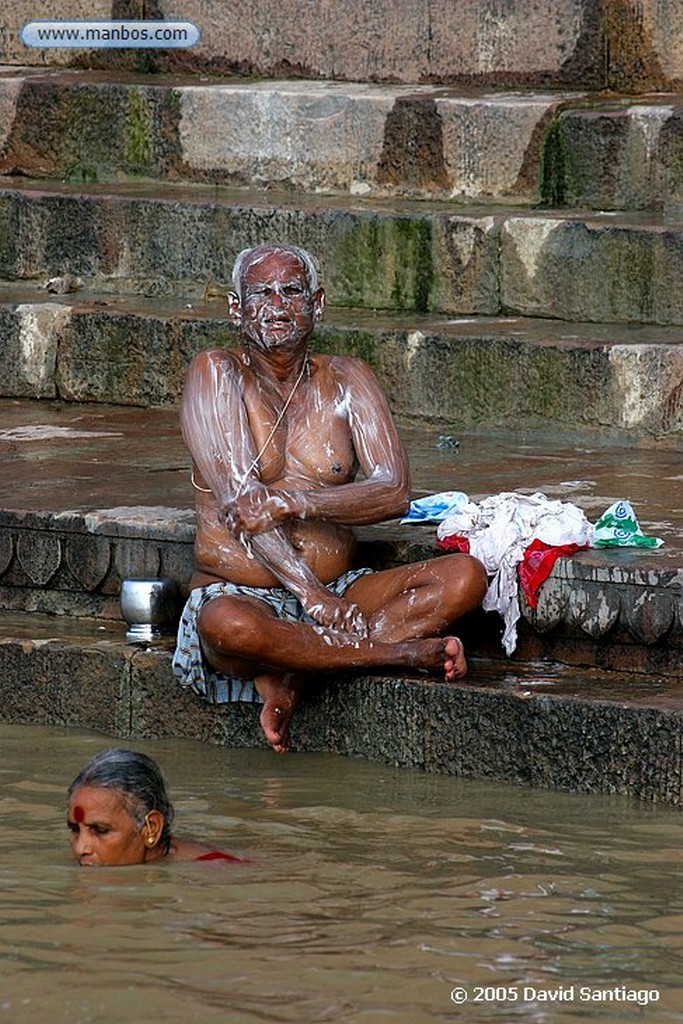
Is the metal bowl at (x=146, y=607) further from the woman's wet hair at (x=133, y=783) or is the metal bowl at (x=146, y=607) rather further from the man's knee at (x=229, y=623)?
the woman's wet hair at (x=133, y=783)

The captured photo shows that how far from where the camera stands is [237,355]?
680 cm

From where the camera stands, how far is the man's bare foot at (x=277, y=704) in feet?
21.2

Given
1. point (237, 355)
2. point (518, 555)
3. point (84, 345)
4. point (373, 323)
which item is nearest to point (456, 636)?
point (518, 555)

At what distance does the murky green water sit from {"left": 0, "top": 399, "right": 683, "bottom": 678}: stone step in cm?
60

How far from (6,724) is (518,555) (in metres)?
1.66

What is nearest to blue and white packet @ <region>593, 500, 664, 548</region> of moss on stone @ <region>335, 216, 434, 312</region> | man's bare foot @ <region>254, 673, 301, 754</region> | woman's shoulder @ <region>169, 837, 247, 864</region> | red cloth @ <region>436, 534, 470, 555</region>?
red cloth @ <region>436, 534, 470, 555</region>

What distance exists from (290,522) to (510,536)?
0.65 meters

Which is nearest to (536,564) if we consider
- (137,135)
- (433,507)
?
(433,507)

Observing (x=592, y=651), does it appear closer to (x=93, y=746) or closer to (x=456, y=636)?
(x=456, y=636)

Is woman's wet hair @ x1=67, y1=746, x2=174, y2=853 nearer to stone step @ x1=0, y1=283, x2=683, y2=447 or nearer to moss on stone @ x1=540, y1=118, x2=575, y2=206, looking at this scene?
stone step @ x1=0, y1=283, x2=683, y2=447

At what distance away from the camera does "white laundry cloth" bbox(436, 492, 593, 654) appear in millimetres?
6559

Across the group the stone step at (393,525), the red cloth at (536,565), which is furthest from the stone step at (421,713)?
the red cloth at (536,565)

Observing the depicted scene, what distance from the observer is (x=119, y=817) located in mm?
5430

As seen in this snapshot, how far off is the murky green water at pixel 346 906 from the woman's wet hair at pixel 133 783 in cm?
14
